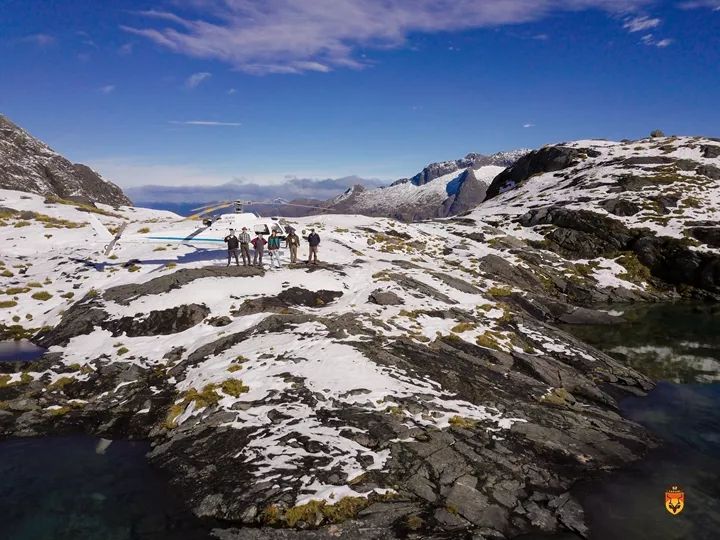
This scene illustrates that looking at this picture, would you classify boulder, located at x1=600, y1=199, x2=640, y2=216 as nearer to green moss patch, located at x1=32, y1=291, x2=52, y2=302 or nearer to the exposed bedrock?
the exposed bedrock

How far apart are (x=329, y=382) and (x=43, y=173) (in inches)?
3672

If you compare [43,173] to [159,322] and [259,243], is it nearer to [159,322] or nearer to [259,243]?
[259,243]

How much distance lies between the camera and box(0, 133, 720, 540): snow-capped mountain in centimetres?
1460

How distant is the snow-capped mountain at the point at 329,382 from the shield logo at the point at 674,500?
2043 millimetres

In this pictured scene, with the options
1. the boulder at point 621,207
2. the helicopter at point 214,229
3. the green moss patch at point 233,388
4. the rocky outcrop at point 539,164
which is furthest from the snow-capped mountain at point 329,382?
the rocky outcrop at point 539,164

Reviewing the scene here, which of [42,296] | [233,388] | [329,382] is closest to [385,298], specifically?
[329,382]

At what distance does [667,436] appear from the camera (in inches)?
844

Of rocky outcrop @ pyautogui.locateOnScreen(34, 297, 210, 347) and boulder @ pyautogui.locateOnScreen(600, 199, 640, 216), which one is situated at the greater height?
boulder @ pyautogui.locateOnScreen(600, 199, 640, 216)

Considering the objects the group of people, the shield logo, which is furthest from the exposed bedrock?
the shield logo

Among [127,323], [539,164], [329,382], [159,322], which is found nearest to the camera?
[329,382]

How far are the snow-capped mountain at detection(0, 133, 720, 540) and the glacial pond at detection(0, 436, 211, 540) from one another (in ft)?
2.56

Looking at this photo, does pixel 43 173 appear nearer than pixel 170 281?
No

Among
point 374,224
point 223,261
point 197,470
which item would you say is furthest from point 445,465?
point 374,224

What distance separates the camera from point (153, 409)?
20.9m
